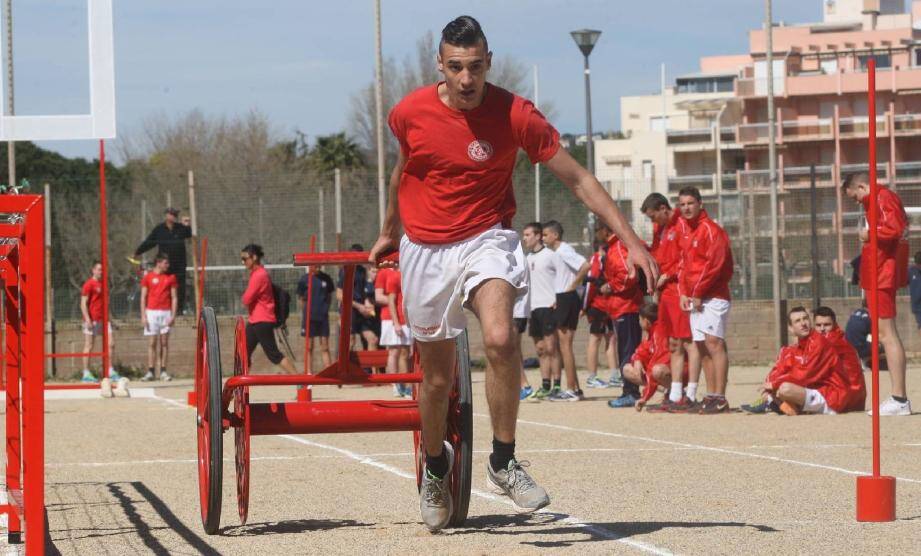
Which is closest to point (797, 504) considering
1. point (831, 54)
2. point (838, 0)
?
point (831, 54)

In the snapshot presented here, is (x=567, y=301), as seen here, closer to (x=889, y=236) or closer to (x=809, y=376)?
(x=809, y=376)

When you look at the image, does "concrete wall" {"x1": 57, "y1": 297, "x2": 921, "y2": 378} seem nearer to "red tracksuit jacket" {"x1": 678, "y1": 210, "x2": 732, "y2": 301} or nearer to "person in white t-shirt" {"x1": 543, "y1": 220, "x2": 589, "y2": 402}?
"person in white t-shirt" {"x1": 543, "y1": 220, "x2": 589, "y2": 402}

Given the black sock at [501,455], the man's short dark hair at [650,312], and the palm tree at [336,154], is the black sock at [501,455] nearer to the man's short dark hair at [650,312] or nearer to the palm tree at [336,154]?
the man's short dark hair at [650,312]

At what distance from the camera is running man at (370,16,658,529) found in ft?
19.1

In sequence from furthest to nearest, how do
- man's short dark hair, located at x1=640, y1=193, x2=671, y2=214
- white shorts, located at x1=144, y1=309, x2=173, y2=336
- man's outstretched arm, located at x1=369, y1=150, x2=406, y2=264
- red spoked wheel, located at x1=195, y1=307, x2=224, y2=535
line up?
1. white shorts, located at x1=144, y1=309, x2=173, y2=336
2. man's short dark hair, located at x1=640, y1=193, x2=671, y2=214
3. man's outstretched arm, located at x1=369, y1=150, x2=406, y2=264
4. red spoked wheel, located at x1=195, y1=307, x2=224, y2=535

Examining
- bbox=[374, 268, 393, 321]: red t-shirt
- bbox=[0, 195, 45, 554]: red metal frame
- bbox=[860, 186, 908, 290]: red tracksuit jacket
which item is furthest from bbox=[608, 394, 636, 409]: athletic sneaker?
bbox=[0, 195, 45, 554]: red metal frame

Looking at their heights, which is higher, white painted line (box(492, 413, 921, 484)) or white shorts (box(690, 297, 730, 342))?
white shorts (box(690, 297, 730, 342))

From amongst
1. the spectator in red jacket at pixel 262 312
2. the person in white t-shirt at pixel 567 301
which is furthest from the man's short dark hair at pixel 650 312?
the spectator in red jacket at pixel 262 312

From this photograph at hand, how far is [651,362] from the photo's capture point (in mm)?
14219

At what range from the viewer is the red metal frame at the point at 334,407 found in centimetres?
648

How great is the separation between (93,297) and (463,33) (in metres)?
18.1

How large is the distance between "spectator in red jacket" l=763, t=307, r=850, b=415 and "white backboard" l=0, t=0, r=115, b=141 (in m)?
7.35

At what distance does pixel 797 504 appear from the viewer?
7.07m

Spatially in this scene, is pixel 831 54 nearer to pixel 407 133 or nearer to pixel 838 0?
pixel 838 0
